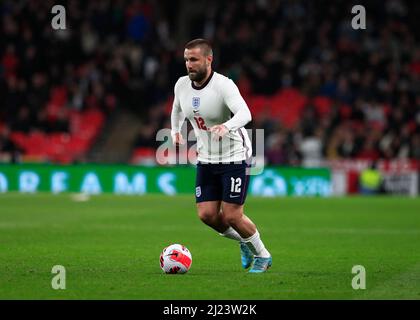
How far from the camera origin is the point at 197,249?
13.0m

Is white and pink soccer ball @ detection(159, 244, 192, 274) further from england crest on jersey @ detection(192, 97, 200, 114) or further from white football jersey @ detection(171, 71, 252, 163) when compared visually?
england crest on jersey @ detection(192, 97, 200, 114)

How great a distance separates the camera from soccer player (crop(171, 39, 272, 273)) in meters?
9.93

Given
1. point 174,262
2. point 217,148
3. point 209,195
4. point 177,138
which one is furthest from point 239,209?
point 177,138

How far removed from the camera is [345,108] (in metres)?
28.4

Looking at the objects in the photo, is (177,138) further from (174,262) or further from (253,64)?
(253,64)

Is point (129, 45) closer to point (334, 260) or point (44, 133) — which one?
point (44, 133)

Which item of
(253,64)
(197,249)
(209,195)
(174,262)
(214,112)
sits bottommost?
(197,249)

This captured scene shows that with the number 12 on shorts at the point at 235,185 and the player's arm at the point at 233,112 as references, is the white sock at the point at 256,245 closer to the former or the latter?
the number 12 on shorts at the point at 235,185

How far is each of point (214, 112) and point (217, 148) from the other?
0.39 metres

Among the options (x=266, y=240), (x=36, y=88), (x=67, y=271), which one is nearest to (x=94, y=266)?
(x=67, y=271)

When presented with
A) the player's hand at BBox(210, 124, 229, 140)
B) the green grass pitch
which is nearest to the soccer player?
the player's hand at BBox(210, 124, 229, 140)

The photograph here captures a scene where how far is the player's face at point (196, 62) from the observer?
9.88m
